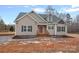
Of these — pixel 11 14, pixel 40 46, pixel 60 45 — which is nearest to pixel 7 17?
pixel 11 14

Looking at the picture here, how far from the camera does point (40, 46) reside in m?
4.34

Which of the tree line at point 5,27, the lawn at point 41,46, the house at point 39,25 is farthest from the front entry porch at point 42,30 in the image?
the tree line at point 5,27

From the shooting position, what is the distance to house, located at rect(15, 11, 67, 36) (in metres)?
4.38

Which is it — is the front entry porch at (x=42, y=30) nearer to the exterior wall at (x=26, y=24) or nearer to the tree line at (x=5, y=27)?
the exterior wall at (x=26, y=24)

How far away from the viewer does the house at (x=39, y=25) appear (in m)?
4.38

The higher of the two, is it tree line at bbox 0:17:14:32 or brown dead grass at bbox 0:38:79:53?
tree line at bbox 0:17:14:32

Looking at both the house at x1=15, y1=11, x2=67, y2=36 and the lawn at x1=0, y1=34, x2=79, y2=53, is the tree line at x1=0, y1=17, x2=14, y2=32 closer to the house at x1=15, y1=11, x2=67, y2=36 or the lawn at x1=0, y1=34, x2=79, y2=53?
the house at x1=15, y1=11, x2=67, y2=36

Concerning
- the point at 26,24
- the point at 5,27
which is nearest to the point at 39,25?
the point at 26,24

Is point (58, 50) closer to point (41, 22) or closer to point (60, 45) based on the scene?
point (60, 45)

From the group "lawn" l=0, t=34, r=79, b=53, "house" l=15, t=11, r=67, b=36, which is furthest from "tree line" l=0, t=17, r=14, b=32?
"lawn" l=0, t=34, r=79, b=53

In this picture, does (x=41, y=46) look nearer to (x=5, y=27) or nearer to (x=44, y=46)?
(x=44, y=46)
